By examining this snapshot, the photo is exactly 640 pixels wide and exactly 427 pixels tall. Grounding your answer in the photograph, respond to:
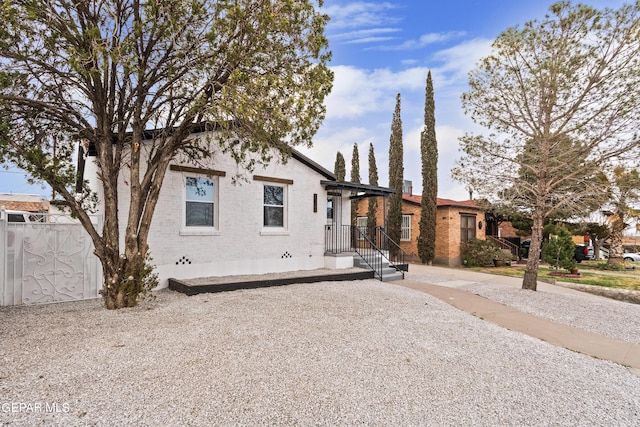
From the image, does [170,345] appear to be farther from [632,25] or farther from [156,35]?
[632,25]

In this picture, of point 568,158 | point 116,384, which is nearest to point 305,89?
point 116,384

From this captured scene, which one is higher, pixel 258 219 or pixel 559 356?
pixel 258 219

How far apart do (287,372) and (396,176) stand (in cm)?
1783

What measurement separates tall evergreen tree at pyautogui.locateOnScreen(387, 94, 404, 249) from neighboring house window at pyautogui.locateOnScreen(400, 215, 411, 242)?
1181mm

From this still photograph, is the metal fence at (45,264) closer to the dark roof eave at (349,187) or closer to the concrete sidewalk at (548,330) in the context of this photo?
the dark roof eave at (349,187)

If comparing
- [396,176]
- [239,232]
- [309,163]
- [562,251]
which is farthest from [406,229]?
[239,232]

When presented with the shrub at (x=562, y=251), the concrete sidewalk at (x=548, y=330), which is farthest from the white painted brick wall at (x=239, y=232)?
the shrub at (x=562, y=251)

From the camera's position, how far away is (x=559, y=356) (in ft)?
16.7

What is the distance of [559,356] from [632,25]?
9.02m

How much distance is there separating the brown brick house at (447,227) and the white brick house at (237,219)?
6.99 meters

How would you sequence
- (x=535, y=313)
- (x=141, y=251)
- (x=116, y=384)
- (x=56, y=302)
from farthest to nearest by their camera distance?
(x=535, y=313), (x=56, y=302), (x=141, y=251), (x=116, y=384)

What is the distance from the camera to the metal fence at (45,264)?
22.3ft

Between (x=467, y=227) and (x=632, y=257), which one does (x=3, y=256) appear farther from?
Result: (x=632, y=257)

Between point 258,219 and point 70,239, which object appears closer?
point 70,239
